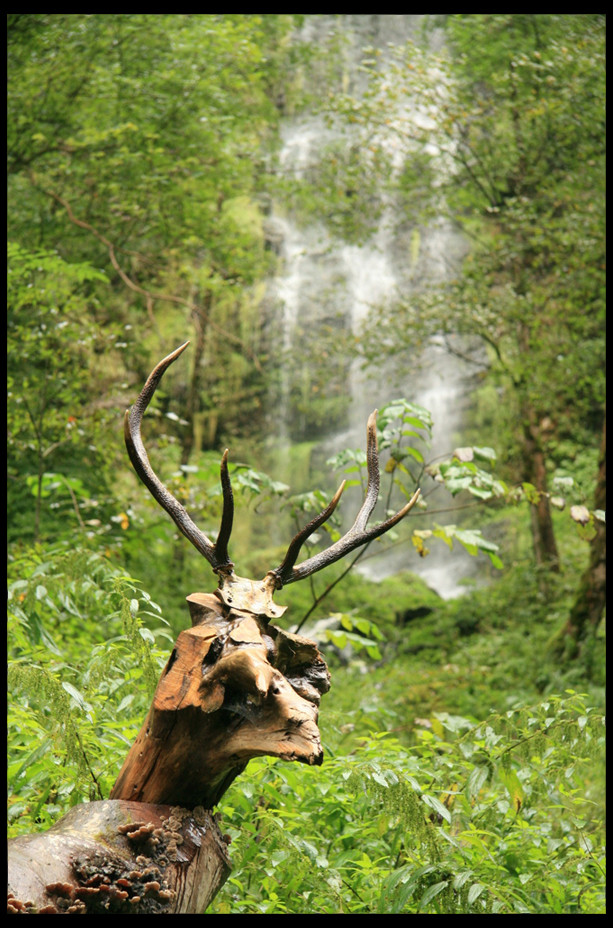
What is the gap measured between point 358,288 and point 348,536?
40.4ft

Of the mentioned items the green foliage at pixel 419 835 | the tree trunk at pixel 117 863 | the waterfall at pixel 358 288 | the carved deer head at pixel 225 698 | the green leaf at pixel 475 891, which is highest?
the carved deer head at pixel 225 698

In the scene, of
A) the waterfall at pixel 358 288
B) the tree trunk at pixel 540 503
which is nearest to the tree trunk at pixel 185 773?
the tree trunk at pixel 540 503

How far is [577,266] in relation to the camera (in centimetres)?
796

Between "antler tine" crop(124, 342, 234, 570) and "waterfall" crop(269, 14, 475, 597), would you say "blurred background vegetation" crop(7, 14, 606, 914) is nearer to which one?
"waterfall" crop(269, 14, 475, 597)

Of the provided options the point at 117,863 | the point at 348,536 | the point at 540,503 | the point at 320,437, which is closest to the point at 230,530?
the point at 348,536

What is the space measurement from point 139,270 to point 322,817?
9.16 meters

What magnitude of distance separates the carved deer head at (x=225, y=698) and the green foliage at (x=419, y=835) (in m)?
0.63

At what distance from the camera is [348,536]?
2033 mm

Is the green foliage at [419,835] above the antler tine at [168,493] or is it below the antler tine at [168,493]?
below

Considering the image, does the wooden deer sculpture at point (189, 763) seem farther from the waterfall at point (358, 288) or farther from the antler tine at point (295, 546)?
the waterfall at point (358, 288)

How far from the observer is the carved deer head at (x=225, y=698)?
159 cm

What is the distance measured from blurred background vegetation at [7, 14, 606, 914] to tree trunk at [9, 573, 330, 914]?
50cm
